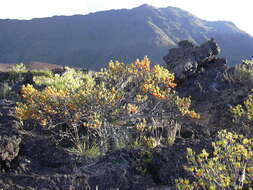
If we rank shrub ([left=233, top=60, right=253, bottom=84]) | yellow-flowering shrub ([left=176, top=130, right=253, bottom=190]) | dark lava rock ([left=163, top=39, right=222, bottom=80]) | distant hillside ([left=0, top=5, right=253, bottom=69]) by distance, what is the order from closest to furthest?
yellow-flowering shrub ([left=176, top=130, right=253, bottom=190])
shrub ([left=233, top=60, right=253, bottom=84])
dark lava rock ([left=163, top=39, right=222, bottom=80])
distant hillside ([left=0, top=5, right=253, bottom=69])

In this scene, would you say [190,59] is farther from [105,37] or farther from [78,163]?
[105,37]

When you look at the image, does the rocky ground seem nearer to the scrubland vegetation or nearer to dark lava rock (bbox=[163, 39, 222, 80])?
the scrubland vegetation

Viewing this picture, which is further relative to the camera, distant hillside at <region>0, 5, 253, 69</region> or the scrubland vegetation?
distant hillside at <region>0, 5, 253, 69</region>

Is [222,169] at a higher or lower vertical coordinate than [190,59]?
lower

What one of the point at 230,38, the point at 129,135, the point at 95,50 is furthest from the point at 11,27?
the point at 129,135

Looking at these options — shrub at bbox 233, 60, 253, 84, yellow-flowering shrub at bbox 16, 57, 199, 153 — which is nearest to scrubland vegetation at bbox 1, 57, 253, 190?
yellow-flowering shrub at bbox 16, 57, 199, 153

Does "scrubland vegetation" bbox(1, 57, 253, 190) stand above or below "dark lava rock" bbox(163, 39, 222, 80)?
below

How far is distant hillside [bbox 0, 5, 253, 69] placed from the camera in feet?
267

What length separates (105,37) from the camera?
9856 cm

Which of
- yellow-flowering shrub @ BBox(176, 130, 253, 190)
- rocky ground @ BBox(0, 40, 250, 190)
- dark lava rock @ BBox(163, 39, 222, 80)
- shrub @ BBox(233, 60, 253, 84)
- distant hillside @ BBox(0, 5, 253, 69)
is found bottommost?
rocky ground @ BBox(0, 40, 250, 190)

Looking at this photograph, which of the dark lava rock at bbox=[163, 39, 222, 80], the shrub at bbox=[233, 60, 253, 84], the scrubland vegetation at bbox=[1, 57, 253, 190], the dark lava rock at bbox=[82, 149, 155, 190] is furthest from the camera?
the dark lava rock at bbox=[163, 39, 222, 80]

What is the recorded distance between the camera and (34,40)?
99.7 metres

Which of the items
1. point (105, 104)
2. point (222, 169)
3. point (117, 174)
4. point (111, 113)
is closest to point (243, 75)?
point (111, 113)

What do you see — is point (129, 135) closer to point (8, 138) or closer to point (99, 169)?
point (99, 169)
